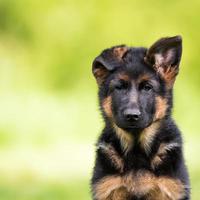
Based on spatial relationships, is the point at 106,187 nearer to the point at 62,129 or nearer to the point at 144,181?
the point at 144,181

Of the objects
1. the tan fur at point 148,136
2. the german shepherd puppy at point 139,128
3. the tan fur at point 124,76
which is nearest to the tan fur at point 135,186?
the german shepherd puppy at point 139,128

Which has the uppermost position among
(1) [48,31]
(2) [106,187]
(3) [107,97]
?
(1) [48,31]

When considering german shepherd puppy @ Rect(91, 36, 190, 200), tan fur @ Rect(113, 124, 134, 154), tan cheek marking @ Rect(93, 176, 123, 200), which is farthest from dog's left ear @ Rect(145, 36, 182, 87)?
tan cheek marking @ Rect(93, 176, 123, 200)

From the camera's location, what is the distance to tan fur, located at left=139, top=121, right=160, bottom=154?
452 inches

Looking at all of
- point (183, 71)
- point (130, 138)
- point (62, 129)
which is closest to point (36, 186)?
point (62, 129)

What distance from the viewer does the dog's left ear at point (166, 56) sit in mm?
11438

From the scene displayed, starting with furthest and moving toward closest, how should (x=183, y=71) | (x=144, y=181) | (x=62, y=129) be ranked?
(x=183, y=71) → (x=62, y=129) → (x=144, y=181)

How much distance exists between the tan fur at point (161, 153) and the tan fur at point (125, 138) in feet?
1.01

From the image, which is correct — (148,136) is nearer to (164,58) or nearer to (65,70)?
(164,58)

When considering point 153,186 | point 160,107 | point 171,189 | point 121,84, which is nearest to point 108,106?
point 121,84

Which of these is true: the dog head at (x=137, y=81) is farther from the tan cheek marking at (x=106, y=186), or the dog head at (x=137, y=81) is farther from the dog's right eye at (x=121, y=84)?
the tan cheek marking at (x=106, y=186)

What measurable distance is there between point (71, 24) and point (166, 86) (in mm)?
9095

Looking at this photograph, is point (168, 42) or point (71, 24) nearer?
point (168, 42)

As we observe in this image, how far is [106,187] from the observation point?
1123 centimetres
